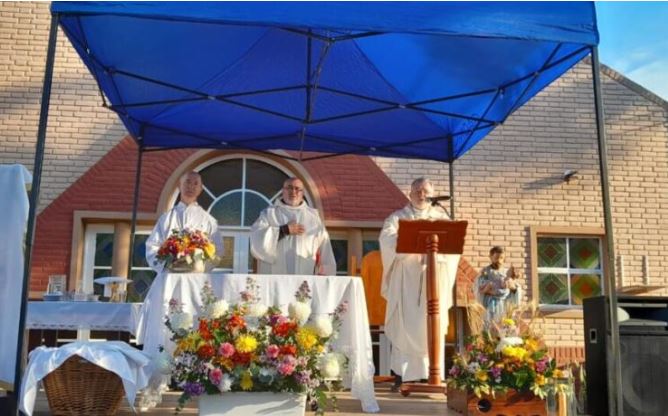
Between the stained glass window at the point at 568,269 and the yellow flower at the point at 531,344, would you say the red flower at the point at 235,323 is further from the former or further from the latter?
the stained glass window at the point at 568,269

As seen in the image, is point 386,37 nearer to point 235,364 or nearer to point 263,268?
point 263,268

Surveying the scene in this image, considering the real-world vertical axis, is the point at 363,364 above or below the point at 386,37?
below

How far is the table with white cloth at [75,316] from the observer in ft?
21.0

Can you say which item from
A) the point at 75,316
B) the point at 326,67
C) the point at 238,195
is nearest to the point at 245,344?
the point at 75,316

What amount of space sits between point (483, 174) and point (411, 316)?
3.75 meters

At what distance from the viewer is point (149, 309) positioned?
17.5 ft

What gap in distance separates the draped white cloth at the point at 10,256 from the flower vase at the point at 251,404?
3.88ft

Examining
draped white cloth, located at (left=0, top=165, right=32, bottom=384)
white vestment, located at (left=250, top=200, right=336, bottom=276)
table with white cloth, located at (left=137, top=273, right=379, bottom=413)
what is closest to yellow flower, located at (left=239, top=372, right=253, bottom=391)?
table with white cloth, located at (left=137, top=273, right=379, bottom=413)

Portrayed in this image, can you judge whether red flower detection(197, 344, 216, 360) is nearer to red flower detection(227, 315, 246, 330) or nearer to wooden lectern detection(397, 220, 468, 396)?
red flower detection(227, 315, 246, 330)

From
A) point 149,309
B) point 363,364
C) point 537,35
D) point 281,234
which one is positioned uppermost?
point 537,35

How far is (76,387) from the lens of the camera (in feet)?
14.6

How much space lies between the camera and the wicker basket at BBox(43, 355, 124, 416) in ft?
Result: 14.5

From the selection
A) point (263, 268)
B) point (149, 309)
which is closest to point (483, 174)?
point (263, 268)

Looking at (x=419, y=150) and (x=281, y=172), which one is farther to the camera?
(x=281, y=172)
